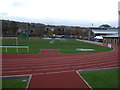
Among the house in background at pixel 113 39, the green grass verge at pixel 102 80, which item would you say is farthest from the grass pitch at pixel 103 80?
the house in background at pixel 113 39

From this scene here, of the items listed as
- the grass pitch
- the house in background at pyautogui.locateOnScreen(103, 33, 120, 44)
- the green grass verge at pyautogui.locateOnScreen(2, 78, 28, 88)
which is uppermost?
the house in background at pyautogui.locateOnScreen(103, 33, 120, 44)

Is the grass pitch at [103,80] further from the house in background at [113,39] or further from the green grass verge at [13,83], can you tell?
the house in background at [113,39]

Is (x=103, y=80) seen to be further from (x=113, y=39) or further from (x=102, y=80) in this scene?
(x=113, y=39)

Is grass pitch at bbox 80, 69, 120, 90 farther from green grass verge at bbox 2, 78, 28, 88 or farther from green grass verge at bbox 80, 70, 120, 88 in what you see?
green grass verge at bbox 2, 78, 28, 88

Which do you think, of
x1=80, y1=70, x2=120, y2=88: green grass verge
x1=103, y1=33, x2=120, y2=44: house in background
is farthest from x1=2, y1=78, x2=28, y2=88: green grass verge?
x1=103, y1=33, x2=120, y2=44: house in background

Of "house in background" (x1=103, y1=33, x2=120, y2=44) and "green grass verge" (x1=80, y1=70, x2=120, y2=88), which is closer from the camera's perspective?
"green grass verge" (x1=80, y1=70, x2=120, y2=88)

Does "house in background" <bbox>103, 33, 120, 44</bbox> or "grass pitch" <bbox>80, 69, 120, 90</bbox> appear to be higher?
"house in background" <bbox>103, 33, 120, 44</bbox>

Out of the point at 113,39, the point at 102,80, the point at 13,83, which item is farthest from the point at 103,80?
the point at 113,39

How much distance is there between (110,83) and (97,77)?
1128mm

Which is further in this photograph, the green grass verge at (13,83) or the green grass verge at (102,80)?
the green grass verge at (102,80)

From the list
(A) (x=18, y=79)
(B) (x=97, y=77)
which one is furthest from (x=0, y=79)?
(B) (x=97, y=77)

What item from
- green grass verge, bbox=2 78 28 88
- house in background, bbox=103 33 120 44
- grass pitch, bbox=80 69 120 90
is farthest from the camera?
house in background, bbox=103 33 120 44

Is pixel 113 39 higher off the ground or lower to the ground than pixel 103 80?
higher

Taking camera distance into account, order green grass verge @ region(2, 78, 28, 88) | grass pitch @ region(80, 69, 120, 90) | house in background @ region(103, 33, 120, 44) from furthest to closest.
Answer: house in background @ region(103, 33, 120, 44), grass pitch @ region(80, 69, 120, 90), green grass verge @ region(2, 78, 28, 88)
